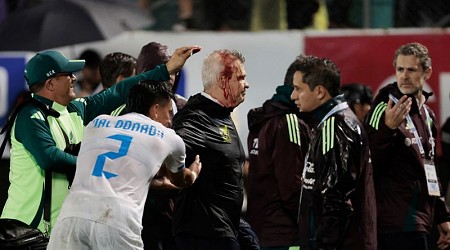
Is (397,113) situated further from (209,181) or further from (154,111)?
(154,111)

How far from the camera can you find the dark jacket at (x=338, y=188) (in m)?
7.21

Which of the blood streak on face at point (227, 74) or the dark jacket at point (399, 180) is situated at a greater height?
the blood streak on face at point (227, 74)

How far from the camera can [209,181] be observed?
760 cm

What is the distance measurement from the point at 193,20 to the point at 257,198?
13.6 feet

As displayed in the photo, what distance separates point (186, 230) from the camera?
7.63m

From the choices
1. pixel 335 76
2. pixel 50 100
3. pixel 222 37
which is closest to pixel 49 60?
pixel 50 100

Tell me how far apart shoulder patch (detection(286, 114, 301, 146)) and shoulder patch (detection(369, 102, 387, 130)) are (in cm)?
54

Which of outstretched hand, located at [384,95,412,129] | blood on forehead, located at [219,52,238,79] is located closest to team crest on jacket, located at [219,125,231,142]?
blood on forehead, located at [219,52,238,79]

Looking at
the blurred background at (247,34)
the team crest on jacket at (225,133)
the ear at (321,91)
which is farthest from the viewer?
the blurred background at (247,34)

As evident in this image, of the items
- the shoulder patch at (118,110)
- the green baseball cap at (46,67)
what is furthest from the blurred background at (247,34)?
the green baseball cap at (46,67)

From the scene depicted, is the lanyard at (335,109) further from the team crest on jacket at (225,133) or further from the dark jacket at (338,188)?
the team crest on jacket at (225,133)

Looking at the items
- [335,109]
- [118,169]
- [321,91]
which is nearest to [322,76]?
[321,91]

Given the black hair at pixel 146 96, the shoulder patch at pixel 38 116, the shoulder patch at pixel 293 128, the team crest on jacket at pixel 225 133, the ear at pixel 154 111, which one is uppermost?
the black hair at pixel 146 96

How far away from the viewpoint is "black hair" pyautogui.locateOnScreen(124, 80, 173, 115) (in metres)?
7.11
